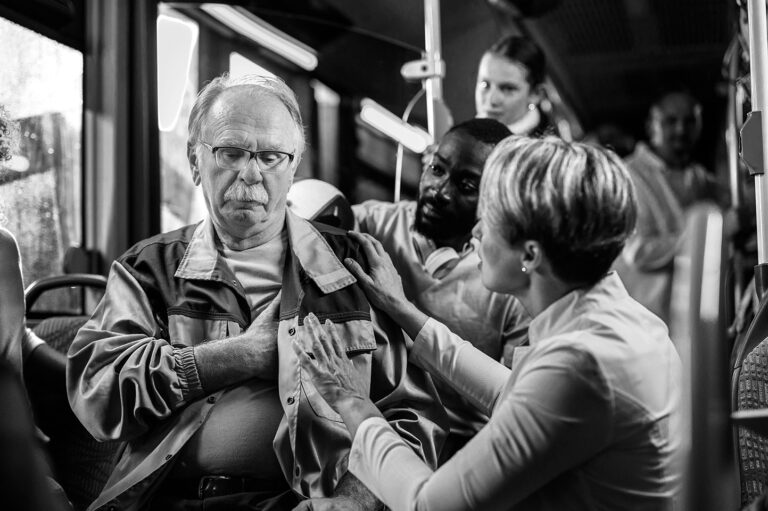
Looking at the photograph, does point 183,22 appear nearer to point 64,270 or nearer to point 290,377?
point 64,270

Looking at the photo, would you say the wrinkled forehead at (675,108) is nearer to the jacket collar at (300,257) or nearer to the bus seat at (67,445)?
the jacket collar at (300,257)

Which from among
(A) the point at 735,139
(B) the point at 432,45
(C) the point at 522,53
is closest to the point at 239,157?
(B) the point at 432,45

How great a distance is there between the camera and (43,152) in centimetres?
307

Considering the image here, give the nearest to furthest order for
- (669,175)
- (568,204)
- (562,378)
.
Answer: (562,378) → (568,204) → (669,175)

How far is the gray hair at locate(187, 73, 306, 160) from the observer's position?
87.7 inches

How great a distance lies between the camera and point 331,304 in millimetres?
2133

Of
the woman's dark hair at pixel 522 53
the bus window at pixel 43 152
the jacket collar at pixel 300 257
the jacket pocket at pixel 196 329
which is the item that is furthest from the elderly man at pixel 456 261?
the bus window at pixel 43 152

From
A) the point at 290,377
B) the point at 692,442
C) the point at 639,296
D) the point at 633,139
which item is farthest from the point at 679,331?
the point at 633,139

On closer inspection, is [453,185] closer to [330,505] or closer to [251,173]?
[251,173]

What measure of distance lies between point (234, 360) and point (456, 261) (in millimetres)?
692

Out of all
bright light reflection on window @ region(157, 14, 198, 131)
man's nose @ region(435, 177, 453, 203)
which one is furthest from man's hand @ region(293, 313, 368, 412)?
bright light reflection on window @ region(157, 14, 198, 131)

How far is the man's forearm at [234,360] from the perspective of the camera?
1999 millimetres

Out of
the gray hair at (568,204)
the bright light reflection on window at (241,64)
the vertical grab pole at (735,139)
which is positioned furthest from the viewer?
the vertical grab pole at (735,139)

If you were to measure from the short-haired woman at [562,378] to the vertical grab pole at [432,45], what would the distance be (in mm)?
1945
